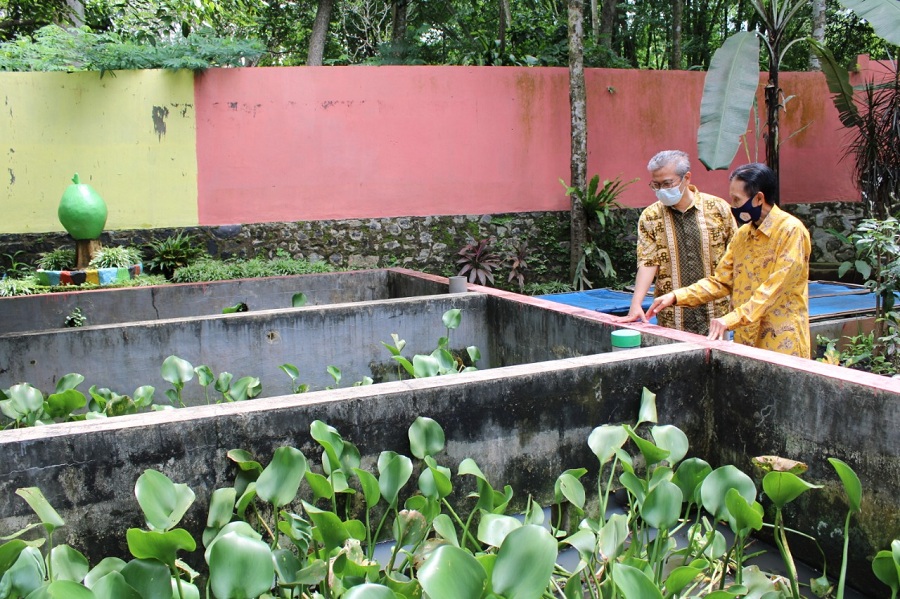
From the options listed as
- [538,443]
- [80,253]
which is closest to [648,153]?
[80,253]

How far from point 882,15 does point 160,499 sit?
4901 mm

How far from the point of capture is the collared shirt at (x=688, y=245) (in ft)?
11.9

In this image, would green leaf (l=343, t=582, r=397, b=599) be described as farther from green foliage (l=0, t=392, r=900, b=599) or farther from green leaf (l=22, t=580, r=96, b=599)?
green leaf (l=22, t=580, r=96, b=599)

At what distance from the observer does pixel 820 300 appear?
241 inches

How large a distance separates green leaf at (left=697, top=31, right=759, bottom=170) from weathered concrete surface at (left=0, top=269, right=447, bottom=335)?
6.49 feet

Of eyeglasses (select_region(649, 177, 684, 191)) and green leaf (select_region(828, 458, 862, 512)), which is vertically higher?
eyeglasses (select_region(649, 177, 684, 191))

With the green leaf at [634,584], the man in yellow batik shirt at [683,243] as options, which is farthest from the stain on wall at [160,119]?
the green leaf at [634,584]

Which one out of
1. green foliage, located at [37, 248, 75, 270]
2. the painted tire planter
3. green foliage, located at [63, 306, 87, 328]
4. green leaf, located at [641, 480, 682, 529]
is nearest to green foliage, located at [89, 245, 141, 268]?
the painted tire planter

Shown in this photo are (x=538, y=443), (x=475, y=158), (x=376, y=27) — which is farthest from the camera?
(x=376, y=27)

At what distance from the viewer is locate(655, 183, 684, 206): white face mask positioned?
3.49 m

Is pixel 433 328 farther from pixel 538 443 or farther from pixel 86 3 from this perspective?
pixel 86 3

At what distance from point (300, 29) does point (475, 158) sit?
6479 mm

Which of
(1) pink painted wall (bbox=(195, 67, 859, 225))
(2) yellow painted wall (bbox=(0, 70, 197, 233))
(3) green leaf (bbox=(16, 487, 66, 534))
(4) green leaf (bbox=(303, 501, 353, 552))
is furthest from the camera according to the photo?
(1) pink painted wall (bbox=(195, 67, 859, 225))

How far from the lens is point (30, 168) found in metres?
7.21
